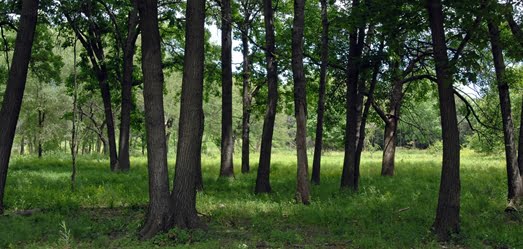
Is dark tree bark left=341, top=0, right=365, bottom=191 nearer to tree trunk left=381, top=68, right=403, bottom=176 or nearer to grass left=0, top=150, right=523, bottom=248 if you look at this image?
grass left=0, top=150, right=523, bottom=248

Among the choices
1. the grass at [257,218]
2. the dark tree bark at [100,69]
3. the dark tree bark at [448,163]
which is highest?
the dark tree bark at [100,69]

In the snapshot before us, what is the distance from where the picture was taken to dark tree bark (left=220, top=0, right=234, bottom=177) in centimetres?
1706

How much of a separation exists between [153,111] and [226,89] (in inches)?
342

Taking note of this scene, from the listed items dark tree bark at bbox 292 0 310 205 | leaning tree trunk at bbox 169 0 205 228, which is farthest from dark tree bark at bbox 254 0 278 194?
leaning tree trunk at bbox 169 0 205 228

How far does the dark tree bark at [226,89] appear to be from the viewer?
1706 centimetres

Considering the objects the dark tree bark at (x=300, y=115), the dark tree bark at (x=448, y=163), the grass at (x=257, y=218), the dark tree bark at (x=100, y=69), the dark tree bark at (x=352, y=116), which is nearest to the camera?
the grass at (x=257, y=218)

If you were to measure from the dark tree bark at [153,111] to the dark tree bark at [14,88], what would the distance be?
3556 millimetres

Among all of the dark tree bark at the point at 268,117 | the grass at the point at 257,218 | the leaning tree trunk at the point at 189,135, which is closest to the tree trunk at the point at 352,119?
the grass at the point at 257,218

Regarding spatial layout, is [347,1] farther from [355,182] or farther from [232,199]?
[232,199]

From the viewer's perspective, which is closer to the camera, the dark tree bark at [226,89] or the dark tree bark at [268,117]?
the dark tree bark at [268,117]

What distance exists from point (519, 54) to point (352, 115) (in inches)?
232

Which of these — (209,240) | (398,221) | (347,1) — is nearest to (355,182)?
(398,221)

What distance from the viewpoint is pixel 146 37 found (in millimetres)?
8852

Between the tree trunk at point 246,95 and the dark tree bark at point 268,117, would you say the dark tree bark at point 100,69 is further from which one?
the dark tree bark at point 268,117
